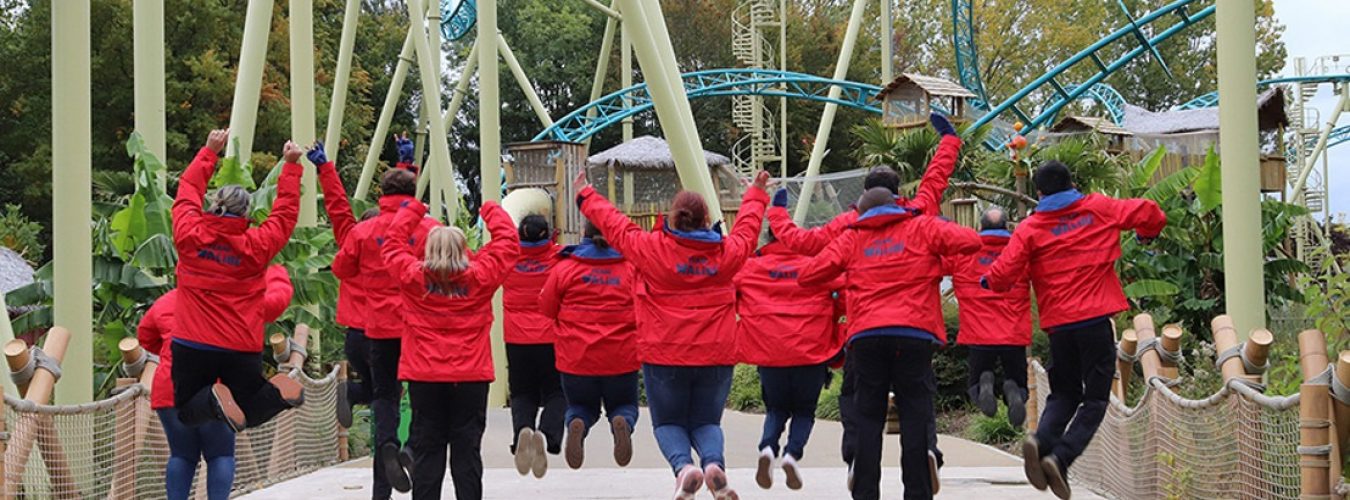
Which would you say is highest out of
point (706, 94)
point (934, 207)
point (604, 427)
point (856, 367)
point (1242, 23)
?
point (706, 94)

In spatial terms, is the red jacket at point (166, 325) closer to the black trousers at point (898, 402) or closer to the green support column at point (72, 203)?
the green support column at point (72, 203)

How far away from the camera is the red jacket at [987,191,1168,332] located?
9.41 m

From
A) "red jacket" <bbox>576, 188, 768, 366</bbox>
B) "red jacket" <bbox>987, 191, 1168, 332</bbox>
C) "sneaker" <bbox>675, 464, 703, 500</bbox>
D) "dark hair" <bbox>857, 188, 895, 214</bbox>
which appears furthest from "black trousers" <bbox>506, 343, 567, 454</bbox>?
"red jacket" <bbox>987, 191, 1168, 332</bbox>

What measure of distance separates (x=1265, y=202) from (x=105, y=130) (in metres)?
28.6

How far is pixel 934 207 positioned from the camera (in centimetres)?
944

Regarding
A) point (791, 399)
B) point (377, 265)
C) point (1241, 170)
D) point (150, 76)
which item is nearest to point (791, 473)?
point (791, 399)

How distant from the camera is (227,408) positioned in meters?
9.01

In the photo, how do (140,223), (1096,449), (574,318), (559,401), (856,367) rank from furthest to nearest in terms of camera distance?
(140,223) < (1096,449) < (559,401) < (574,318) < (856,367)

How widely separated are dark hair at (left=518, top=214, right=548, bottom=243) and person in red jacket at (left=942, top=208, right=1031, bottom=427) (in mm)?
3077

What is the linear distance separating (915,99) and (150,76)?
58.3 feet

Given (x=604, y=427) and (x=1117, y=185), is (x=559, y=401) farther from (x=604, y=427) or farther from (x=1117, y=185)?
(x=1117, y=185)

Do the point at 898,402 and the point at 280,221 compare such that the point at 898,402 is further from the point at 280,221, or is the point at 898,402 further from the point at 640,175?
the point at 640,175

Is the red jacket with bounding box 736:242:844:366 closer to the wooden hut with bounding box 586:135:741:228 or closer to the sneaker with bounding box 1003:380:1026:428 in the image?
the sneaker with bounding box 1003:380:1026:428

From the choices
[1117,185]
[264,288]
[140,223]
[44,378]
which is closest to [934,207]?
[264,288]
